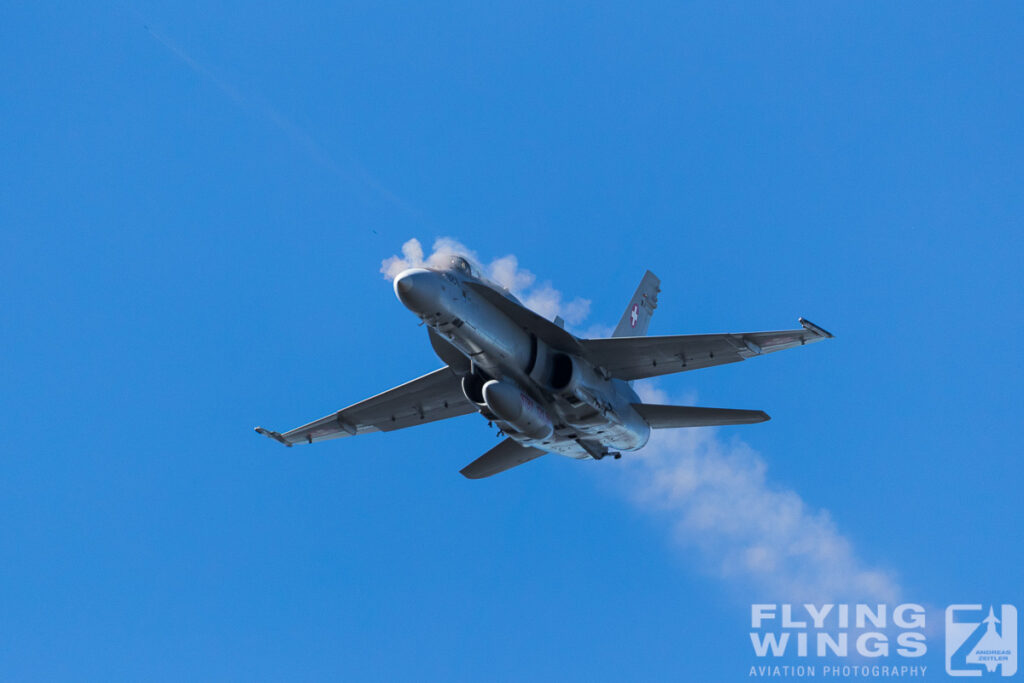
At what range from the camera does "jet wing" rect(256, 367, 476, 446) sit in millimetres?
25500

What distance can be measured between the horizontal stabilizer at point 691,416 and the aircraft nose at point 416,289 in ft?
22.4

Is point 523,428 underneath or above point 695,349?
underneath

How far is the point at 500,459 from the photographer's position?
87.2ft

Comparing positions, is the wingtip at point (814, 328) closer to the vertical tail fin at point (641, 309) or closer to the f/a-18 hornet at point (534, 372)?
the f/a-18 hornet at point (534, 372)

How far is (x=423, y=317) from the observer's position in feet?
66.6

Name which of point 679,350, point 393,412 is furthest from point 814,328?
point 393,412

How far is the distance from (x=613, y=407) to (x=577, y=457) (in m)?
2.27

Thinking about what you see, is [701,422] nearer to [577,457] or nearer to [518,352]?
[577,457]

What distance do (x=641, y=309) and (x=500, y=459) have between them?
6.19 meters

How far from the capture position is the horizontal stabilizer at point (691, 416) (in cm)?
2347

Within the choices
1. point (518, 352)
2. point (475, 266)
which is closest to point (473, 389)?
point (518, 352)

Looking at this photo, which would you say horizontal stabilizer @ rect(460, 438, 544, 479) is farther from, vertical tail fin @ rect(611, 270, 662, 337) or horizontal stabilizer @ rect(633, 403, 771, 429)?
vertical tail fin @ rect(611, 270, 662, 337)

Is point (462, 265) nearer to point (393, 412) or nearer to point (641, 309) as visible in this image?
point (393, 412)

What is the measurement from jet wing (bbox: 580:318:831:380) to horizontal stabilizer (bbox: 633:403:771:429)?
3.13 feet
